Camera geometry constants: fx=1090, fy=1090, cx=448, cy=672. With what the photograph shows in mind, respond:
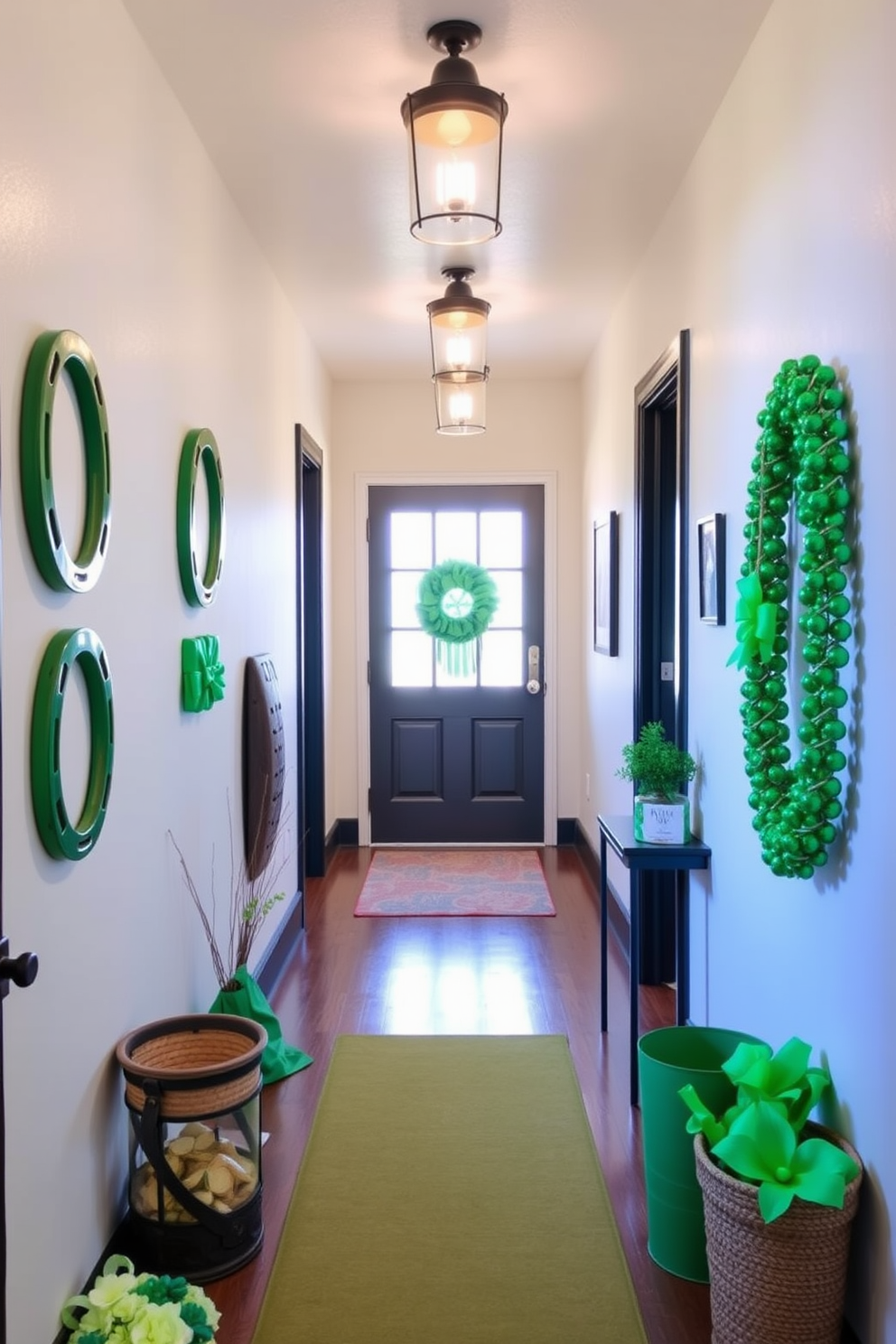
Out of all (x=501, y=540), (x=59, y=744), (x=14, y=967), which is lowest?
(x=14, y=967)

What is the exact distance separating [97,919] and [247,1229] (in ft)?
2.31

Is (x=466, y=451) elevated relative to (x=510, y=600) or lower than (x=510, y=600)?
elevated

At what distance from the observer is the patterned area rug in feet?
15.5

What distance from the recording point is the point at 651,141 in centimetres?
288

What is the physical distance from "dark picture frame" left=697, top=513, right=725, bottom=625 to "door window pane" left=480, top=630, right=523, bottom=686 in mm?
3006

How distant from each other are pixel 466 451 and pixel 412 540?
0.56 metres

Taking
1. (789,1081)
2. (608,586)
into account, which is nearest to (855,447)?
(789,1081)

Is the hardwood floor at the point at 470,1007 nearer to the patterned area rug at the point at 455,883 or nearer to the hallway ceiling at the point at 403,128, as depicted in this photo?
the patterned area rug at the point at 455,883

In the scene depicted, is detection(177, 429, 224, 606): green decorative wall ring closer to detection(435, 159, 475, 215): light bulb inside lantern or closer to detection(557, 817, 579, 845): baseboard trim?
detection(435, 159, 475, 215): light bulb inside lantern

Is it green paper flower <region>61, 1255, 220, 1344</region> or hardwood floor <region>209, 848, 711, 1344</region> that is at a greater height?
green paper flower <region>61, 1255, 220, 1344</region>

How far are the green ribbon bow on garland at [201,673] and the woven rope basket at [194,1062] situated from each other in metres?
0.74

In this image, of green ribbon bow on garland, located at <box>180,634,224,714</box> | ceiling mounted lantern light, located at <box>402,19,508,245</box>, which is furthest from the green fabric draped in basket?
ceiling mounted lantern light, located at <box>402,19,508,245</box>

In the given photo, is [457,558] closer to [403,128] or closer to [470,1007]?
[470,1007]

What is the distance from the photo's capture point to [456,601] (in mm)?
5852
